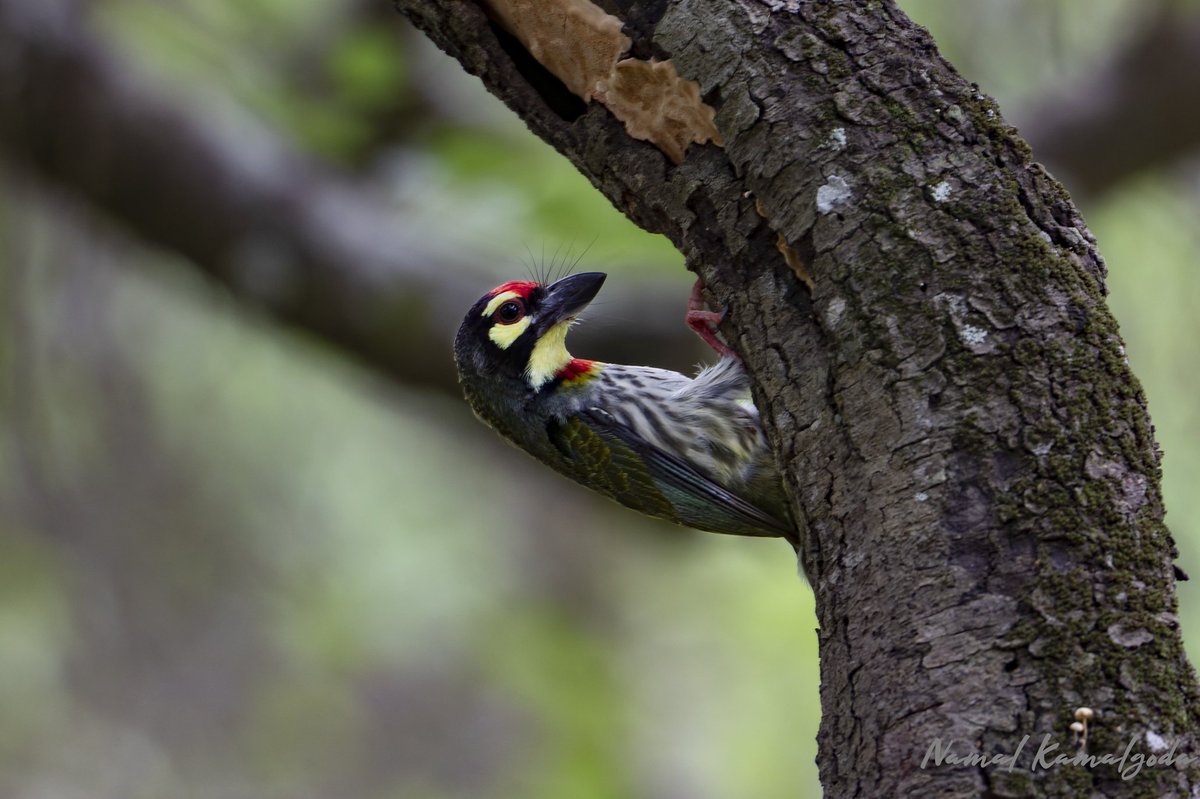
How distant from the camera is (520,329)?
4152 millimetres

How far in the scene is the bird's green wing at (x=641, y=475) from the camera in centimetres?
372

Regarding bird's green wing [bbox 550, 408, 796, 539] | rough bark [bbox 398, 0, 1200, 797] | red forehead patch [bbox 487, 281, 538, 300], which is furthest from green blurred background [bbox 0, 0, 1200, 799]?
rough bark [bbox 398, 0, 1200, 797]

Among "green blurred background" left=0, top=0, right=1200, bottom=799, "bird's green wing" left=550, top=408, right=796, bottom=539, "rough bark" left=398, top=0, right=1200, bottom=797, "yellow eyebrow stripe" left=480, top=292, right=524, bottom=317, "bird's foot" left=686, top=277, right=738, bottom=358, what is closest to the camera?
"rough bark" left=398, top=0, right=1200, bottom=797

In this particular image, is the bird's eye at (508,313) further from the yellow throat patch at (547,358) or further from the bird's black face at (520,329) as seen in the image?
the yellow throat patch at (547,358)

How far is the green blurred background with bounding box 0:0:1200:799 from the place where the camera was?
19.9ft

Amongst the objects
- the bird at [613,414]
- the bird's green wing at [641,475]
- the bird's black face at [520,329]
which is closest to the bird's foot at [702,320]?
the bird at [613,414]

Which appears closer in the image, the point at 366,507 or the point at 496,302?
the point at 496,302

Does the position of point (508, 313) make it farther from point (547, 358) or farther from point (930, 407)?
point (930, 407)

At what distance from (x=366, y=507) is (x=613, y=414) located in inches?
220

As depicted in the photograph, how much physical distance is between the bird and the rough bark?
1.31m

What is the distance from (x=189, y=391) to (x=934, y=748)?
23.0 feet

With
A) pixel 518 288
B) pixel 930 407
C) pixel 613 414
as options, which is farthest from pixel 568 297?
pixel 930 407

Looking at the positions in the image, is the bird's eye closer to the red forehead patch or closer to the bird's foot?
the red forehead patch

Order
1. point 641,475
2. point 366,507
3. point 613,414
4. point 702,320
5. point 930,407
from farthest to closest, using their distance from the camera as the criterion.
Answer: point 366,507, point 613,414, point 641,475, point 702,320, point 930,407
